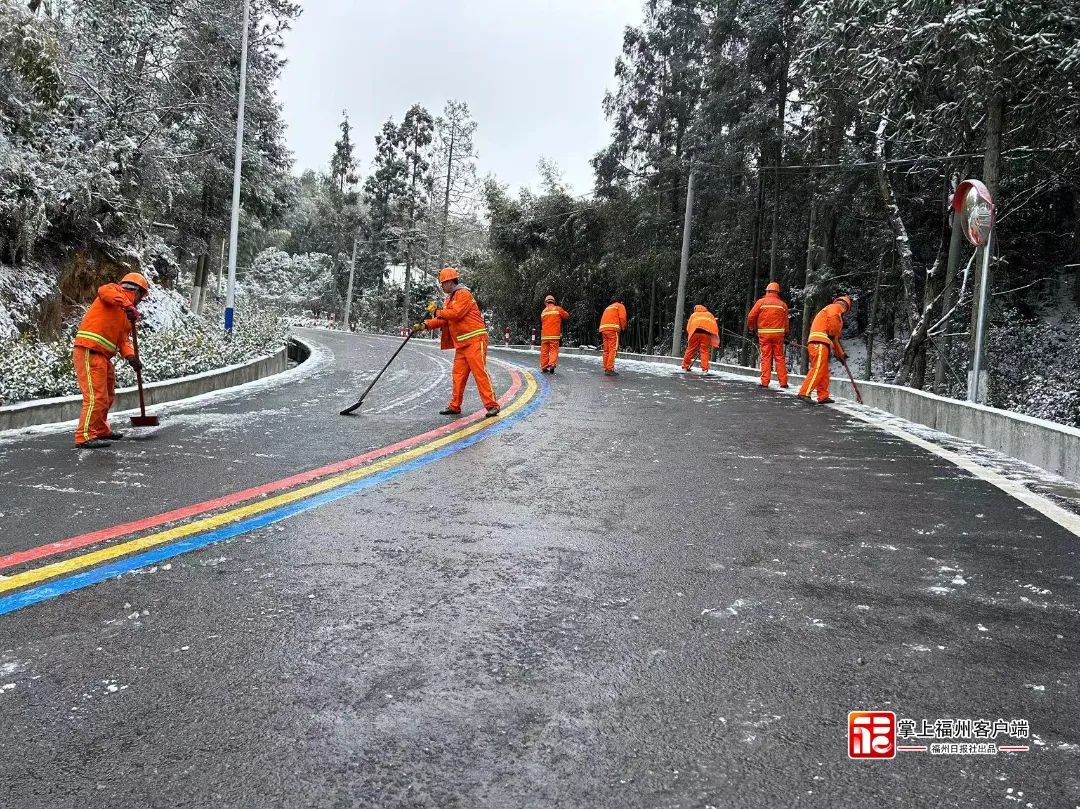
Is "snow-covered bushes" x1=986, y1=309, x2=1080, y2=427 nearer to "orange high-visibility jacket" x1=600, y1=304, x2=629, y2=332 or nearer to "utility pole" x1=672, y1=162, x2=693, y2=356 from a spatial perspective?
"orange high-visibility jacket" x1=600, y1=304, x2=629, y2=332

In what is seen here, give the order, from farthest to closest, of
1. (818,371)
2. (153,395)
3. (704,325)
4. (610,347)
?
(704,325) → (610,347) → (818,371) → (153,395)

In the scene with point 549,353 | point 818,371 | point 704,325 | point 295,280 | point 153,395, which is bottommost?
point 153,395

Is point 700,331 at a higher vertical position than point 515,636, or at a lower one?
higher

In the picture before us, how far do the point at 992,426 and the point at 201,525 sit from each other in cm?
733

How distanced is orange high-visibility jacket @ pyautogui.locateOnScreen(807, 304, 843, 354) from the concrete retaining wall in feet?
29.0

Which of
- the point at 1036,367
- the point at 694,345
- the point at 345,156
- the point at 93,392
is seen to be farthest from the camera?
the point at 345,156

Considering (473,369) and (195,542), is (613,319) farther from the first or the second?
(195,542)

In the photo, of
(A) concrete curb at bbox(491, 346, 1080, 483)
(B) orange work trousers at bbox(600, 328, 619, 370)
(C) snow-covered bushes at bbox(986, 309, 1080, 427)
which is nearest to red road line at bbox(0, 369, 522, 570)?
(A) concrete curb at bbox(491, 346, 1080, 483)

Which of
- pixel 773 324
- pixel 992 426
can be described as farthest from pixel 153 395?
pixel 773 324

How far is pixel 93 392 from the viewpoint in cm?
705

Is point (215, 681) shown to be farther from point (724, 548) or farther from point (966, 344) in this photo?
point (966, 344)

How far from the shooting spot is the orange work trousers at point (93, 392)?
698 cm

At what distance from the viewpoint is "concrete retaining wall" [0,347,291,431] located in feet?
26.3

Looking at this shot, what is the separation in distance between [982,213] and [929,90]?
9052 millimetres
